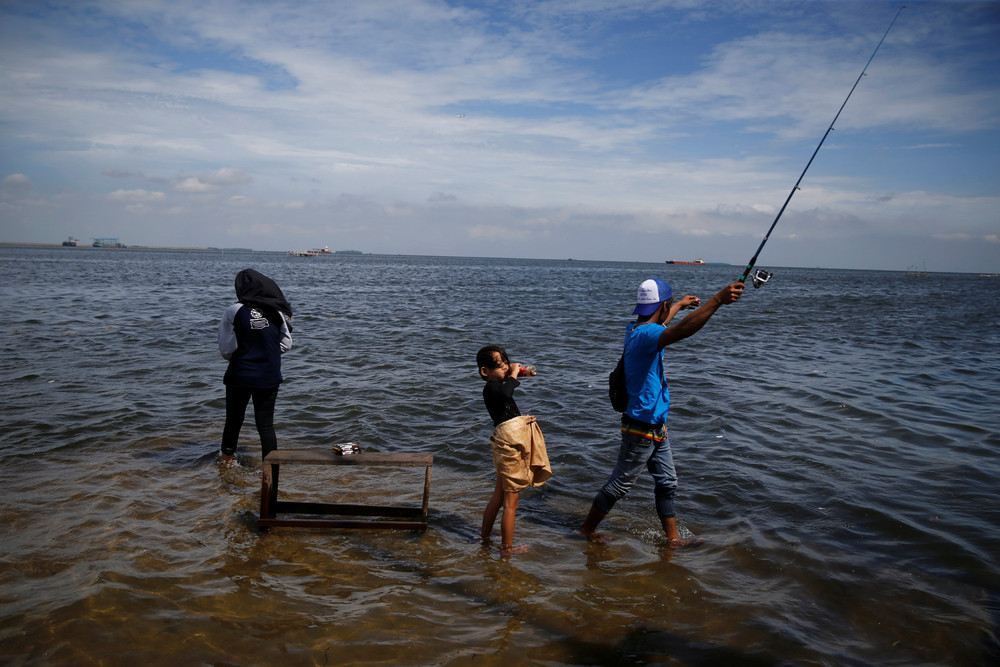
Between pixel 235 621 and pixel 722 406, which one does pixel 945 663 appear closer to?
pixel 235 621

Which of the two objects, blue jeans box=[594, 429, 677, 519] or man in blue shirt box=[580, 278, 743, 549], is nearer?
man in blue shirt box=[580, 278, 743, 549]

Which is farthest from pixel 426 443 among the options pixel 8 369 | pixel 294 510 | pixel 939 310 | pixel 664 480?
pixel 939 310

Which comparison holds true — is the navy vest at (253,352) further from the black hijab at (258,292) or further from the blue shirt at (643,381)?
the blue shirt at (643,381)

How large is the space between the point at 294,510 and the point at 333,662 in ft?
7.52

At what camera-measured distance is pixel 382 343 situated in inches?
688

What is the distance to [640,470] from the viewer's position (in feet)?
16.8

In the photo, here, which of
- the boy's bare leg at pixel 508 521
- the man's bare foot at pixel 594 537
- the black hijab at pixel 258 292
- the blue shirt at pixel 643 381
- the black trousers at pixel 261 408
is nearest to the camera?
the blue shirt at pixel 643 381

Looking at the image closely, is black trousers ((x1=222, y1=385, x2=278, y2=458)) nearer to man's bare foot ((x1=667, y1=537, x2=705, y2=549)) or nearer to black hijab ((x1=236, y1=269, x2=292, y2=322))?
black hijab ((x1=236, y1=269, x2=292, y2=322))

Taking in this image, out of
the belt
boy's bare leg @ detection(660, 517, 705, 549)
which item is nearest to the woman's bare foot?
boy's bare leg @ detection(660, 517, 705, 549)

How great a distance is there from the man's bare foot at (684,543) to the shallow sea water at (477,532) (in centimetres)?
7

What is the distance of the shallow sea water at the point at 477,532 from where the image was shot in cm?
392

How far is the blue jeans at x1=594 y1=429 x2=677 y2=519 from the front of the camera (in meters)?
5.07

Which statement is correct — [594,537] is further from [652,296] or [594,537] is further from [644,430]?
[652,296]

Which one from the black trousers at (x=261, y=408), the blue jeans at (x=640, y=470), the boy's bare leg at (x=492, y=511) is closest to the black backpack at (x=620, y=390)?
the blue jeans at (x=640, y=470)
